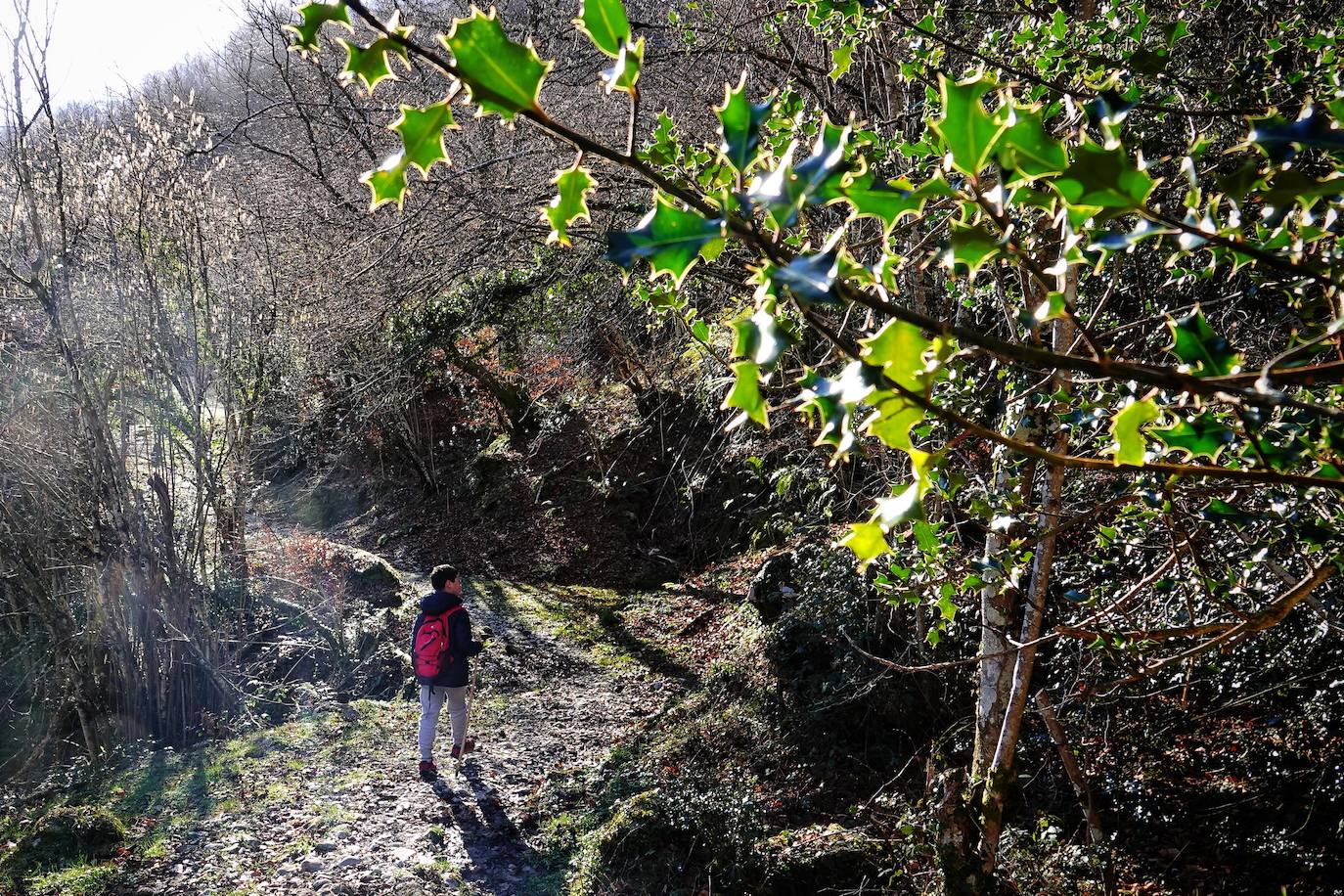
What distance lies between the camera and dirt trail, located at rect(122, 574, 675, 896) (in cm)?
560

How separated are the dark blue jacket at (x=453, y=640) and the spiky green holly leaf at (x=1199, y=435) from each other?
20.5 feet

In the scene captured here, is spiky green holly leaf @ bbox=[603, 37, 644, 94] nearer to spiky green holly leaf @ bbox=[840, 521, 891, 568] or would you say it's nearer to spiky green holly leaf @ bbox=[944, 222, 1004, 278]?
spiky green holly leaf @ bbox=[944, 222, 1004, 278]

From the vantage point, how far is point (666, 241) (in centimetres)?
88

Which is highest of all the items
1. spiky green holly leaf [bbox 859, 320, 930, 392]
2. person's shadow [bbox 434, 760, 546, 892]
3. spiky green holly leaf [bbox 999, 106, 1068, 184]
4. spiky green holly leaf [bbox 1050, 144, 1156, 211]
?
spiky green holly leaf [bbox 999, 106, 1068, 184]

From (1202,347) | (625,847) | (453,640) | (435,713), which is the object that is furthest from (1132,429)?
(435,713)

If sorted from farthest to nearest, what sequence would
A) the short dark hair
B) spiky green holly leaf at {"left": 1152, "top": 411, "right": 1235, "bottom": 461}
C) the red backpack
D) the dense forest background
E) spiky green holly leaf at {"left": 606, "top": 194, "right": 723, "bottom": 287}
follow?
the short dark hair
the red backpack
spiky green holly leaf at {"left": 1152, "top": 411, "right": 1235, "bottom": 461}
the dense forest background
spiky green holly leaf at {"left": 606, "top": 194, "right": 723, "bottom": 287}

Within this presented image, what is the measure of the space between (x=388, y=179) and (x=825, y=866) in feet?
16.5

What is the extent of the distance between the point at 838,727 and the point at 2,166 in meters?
7.95

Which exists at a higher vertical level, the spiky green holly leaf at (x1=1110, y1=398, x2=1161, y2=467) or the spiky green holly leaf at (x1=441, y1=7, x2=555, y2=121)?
the spiky green holly leaf at (x1=441, y1=7, x2=555, y2=121)

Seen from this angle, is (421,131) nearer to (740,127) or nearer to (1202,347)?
(740,127)

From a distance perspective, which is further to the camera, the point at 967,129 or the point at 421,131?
the point at 421,131

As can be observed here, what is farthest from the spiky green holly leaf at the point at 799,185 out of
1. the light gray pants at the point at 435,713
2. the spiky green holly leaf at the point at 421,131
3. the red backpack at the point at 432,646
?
the light gray pants at the point at 435,713

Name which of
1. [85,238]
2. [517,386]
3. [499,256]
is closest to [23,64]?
[85,238]

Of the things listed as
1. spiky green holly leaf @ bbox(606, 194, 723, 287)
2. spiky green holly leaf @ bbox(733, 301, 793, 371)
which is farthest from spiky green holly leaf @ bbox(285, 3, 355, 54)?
spiky green holly leaf @ bbox(733, 301, 793, 371)
